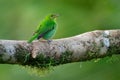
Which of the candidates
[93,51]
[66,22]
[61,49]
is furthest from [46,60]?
[66,22]

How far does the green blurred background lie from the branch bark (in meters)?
4.53

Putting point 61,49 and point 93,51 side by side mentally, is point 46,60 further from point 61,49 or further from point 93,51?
point 93,51

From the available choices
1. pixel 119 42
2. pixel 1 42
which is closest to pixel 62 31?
pixel 119 42

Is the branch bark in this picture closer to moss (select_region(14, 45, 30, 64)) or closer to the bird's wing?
moss (select_region(14, 45, 30, 64))

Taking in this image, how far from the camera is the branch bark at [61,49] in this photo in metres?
5.73

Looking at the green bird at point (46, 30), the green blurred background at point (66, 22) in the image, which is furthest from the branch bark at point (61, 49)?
the green blurred background at point (66, 22)

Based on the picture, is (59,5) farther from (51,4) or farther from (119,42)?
(119,42)

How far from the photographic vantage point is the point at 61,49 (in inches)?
239

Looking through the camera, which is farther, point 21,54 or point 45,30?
point 45,30

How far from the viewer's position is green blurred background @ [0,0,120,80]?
37.3 feet


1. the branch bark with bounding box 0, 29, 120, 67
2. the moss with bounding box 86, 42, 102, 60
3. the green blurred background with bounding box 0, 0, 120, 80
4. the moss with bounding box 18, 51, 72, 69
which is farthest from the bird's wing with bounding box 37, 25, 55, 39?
the green blurred background with bounding box 0, 0, 120, 80

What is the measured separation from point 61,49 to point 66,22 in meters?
6.33

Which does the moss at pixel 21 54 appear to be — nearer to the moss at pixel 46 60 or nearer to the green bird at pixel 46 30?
the moss at pixel 46 60

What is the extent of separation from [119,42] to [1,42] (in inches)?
54.3
